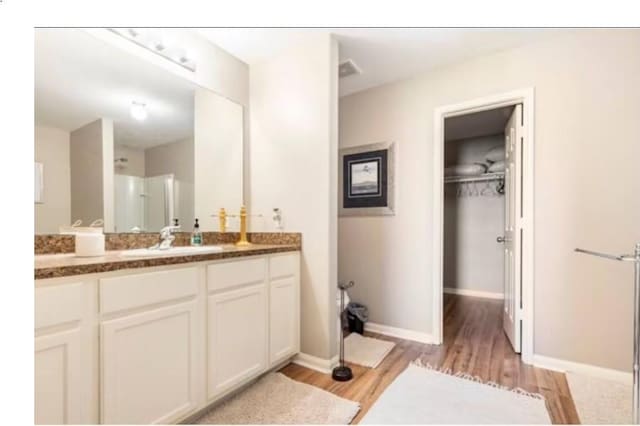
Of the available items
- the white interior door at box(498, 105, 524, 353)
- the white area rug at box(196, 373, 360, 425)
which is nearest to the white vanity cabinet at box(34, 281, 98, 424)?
the white area rug at box(196, 373, 360, 425)

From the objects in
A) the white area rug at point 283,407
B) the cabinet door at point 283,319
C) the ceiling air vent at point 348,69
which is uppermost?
the ceiling air vent at point 348,69

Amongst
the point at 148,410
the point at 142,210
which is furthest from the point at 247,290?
the point at 142,210

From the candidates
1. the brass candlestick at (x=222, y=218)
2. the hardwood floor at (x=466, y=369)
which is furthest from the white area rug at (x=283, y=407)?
the brass candlestick at (x=222, y=218)

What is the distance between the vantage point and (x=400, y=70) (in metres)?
2.48

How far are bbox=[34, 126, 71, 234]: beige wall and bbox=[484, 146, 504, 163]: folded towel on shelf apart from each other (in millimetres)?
4450

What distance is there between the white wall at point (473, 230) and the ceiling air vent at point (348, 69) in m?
2.59

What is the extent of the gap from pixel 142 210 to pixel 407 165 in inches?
83.0

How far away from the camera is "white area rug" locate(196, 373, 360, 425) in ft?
4.78

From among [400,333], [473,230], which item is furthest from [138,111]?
[473,230]

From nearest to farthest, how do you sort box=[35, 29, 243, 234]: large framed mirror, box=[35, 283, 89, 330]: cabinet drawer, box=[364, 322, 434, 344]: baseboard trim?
box=[35, 283, 89, 330]: cabinet drawer, box=[35, 29, 243, 234]: large framed mirror, box=[364, 322, 434, 344]: baseboard trim

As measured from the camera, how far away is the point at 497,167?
12.8 feet

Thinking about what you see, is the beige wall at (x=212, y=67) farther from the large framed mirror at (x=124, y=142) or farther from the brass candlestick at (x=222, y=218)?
the brass candlestick at (x=222, y=218)

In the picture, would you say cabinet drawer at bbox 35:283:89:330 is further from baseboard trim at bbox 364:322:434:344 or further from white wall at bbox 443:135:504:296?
white wall at bbox 443:135:504:296

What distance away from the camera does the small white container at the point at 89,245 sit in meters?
1.33
